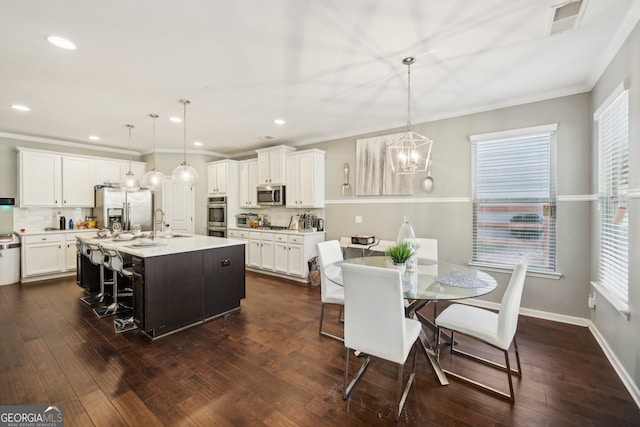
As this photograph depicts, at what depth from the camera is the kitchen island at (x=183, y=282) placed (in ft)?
9.29

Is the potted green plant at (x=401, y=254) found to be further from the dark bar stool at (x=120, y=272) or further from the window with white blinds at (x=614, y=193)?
the dark bar stool at (x=120, y=272)

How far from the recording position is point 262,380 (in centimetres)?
221

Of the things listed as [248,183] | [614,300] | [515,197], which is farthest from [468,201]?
[248,183]

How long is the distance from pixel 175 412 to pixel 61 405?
80 centimetres

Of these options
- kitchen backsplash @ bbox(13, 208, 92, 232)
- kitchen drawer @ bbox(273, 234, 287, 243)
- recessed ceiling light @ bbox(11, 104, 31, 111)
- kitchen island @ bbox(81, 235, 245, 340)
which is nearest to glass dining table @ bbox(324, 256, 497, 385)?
kitchen island @ bbox(81, 235, 245, 340)

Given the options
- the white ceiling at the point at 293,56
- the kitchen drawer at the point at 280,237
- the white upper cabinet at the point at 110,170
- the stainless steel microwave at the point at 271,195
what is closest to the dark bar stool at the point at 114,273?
the white ceiling at the point at 293,56

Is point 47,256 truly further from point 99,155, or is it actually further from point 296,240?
point 296,240

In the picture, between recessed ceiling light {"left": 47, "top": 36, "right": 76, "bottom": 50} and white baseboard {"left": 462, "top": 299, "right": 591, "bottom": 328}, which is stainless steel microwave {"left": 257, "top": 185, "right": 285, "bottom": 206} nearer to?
recessed ceiling light {"left": 47, "top": 36, "right": 76, "bottom": 50}

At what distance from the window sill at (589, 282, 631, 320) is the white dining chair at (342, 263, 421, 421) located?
1604 mm

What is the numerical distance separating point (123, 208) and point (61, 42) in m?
4.35

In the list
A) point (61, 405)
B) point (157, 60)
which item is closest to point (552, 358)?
Result: point (61, 405)

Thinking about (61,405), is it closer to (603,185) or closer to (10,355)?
(10,355)

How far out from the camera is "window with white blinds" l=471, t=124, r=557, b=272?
11.0 ft

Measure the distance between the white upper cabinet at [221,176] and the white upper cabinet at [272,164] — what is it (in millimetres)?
835
